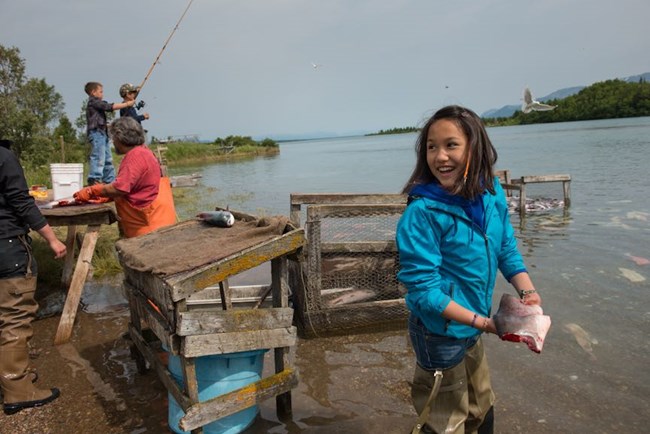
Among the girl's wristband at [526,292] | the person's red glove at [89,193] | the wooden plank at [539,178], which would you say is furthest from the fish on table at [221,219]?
the wooden plank at [539,178]

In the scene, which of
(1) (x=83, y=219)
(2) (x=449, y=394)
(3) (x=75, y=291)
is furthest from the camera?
(3) (x=75, y=291)

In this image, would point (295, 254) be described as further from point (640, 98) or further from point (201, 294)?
point (640, 98)

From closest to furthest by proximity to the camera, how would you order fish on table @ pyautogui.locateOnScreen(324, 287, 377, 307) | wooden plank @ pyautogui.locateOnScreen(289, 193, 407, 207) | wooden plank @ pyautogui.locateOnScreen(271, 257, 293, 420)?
1. wooden plank @ pyautogui.locateOnScreen(271, 257, 293, 420)
2. wooden plank @ pyautogui.locateOnScreen(289, 193, 407, 207)
3. fish on table @ pyautogui.locateOnScreen(324, 287, 377, 307)

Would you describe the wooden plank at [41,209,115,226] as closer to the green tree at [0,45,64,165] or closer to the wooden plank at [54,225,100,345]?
the wooden plank at [54,225,100,345]

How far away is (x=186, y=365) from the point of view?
311cm

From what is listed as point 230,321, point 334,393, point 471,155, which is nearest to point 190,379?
point 230,321

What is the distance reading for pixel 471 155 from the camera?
2.28 meters

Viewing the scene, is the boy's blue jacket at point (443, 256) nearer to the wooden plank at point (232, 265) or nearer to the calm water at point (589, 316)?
the wooden plank at point (232, 265)

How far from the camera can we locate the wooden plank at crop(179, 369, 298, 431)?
123 inches

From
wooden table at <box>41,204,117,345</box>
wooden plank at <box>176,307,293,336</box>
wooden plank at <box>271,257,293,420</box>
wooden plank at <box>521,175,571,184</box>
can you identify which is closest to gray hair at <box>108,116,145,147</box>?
wooden table at <box>41,204,117,345</box>

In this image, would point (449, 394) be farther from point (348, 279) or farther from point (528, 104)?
point (528, 104)

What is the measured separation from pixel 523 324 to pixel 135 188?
4319mm

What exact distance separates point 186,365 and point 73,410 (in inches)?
75.0

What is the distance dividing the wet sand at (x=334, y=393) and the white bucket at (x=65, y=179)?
1.91m
